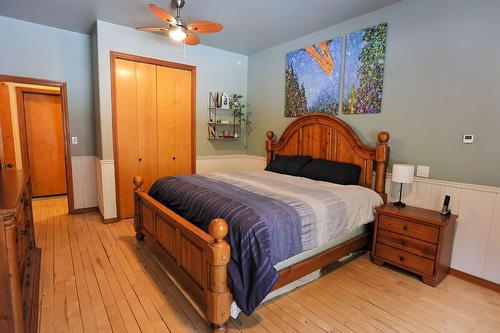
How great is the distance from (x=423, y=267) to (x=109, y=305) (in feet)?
8.73

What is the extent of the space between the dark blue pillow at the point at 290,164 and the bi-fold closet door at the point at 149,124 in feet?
5.00

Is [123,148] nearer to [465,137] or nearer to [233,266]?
[233,266]

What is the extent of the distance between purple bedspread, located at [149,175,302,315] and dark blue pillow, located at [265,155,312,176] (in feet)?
4.32

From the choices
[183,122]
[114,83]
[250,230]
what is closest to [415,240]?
[250,230]

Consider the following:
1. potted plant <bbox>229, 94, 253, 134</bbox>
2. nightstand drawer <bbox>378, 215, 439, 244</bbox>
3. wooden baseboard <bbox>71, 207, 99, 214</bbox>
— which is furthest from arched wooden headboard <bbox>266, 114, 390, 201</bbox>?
wooden baseboard <bbox>71, 207, 99, 214</bbox>

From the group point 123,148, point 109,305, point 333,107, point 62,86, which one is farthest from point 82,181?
point 333,107

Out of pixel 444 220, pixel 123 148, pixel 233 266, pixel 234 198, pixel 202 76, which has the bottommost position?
pixel 233 266

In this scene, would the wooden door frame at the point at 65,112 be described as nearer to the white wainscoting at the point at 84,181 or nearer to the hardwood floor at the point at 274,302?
the white wainscoting at the point at 84,181

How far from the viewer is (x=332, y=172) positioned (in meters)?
3.21

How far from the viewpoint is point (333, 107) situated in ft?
11.8

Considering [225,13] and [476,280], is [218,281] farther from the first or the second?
[225,13]

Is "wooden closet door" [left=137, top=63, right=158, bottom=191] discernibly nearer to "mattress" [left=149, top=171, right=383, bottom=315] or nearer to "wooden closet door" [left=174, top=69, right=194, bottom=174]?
"wooden closet door" [left=174, top=69, right=194, bottom=174]

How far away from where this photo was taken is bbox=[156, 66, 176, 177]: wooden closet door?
4129 mm

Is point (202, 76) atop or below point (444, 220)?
atop
